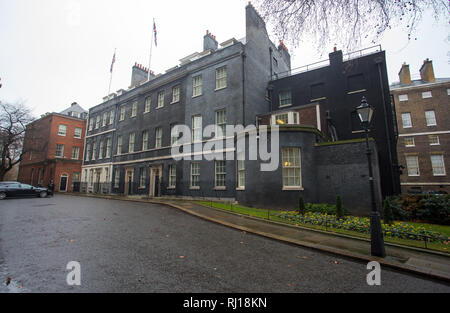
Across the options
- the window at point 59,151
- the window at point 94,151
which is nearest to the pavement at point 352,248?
the window at point 94,151

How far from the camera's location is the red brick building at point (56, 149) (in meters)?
33.4

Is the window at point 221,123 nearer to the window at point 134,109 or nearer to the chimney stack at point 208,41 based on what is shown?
the chimney stack at point 208,41

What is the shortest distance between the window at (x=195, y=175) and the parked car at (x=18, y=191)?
53.4 feet

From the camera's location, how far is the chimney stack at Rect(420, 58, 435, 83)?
3102 cm

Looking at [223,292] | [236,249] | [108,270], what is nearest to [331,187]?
[236,249]

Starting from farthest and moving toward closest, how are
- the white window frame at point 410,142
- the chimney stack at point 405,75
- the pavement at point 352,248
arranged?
1. the chimney stack at point 405,75
2. the white window frame at point 410,142
3. the pavement at point 352,248

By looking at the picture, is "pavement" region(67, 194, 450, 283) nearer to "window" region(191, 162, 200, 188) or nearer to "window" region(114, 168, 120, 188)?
"window" region(191, 162, 200, 188)

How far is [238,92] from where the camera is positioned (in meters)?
17.2

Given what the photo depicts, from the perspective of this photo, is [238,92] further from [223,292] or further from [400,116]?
[400,116]

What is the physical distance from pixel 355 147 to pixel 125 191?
22813 mm

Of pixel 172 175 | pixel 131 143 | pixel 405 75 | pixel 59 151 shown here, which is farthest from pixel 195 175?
pixel 405 75

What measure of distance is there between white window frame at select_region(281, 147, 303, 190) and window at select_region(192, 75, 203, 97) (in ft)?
34.7

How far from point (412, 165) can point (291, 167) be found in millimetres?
26834

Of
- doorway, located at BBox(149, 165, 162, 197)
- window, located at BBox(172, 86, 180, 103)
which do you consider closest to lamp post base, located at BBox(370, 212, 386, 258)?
doorway, located at BBox(149, 165, 162, 197)
